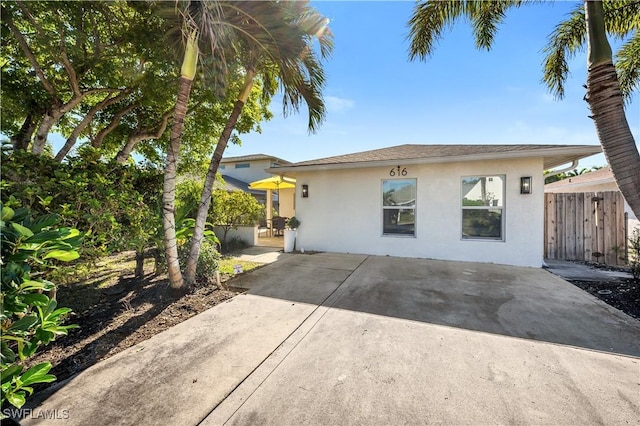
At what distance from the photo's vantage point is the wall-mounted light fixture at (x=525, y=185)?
21.5 feet

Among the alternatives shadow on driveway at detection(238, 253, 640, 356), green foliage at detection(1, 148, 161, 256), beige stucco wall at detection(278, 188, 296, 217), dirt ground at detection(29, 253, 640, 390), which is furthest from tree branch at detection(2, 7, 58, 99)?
beige stucco wall at detection(278, 188, 296, 217)

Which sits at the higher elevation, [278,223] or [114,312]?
[278,223]

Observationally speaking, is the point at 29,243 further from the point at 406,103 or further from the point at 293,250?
the point at 406,103

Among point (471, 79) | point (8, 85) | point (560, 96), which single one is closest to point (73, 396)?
point (8, 85)

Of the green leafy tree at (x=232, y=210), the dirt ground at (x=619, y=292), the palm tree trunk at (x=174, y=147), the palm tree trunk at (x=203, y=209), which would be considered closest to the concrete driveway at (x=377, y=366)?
the dirt ground at (x=619, y=292)

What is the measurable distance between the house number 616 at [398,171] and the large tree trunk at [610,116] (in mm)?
4187

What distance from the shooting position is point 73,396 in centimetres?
214

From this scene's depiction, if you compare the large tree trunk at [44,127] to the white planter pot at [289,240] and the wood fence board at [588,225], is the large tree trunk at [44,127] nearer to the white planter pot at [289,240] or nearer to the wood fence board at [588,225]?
the white planter pot at [289,240]

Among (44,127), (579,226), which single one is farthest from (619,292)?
(44,127)

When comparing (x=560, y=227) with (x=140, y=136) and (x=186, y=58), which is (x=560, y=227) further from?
(x=140, y=136)

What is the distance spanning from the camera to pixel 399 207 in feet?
25.8

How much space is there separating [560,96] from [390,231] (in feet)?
18.9

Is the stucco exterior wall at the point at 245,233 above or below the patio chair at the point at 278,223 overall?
below

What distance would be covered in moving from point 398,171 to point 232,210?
564 cm
